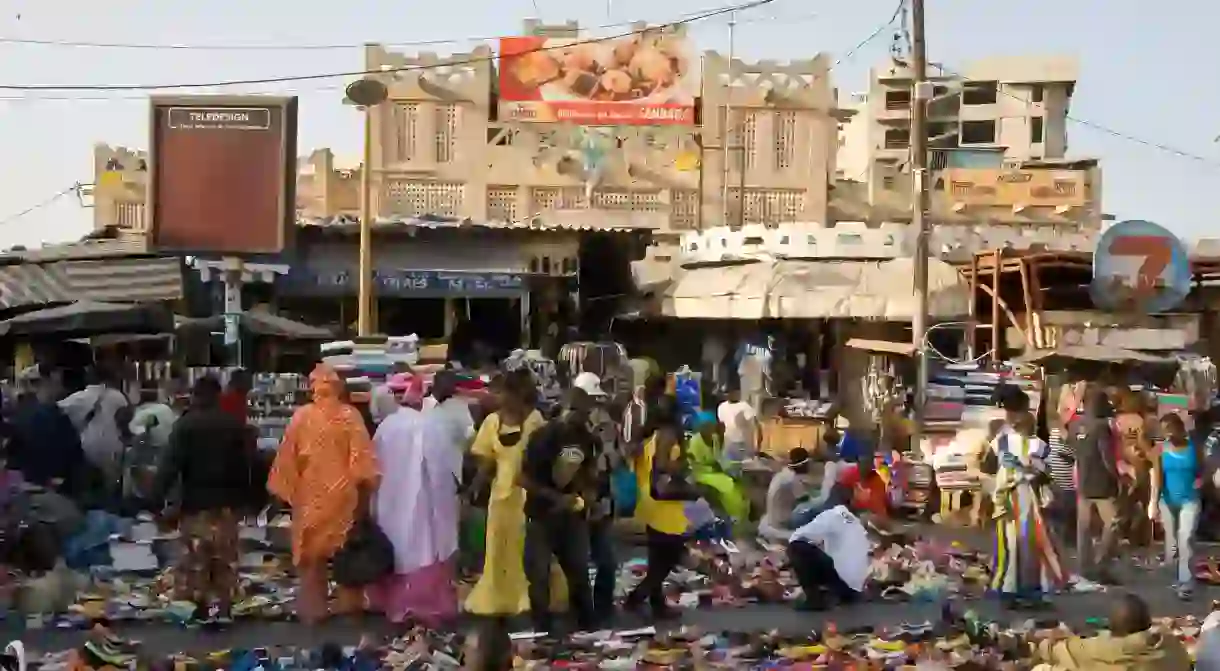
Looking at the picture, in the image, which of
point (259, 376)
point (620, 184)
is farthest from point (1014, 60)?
point (259, 376)

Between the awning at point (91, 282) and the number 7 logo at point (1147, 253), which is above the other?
the number 7 logo at point (1147, 253)

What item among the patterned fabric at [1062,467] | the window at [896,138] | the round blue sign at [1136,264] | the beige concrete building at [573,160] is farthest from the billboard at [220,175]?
the window at [896,138]

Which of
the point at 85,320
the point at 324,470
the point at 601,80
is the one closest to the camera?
the point at 324,470

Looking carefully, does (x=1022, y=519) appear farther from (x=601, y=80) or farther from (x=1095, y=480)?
(x=601, y=80)

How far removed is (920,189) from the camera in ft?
50.2

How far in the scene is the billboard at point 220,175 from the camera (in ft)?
47.0

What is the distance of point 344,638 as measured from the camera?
7469mm

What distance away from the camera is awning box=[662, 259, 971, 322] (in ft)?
65.1

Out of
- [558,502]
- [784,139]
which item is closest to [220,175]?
[558,502]

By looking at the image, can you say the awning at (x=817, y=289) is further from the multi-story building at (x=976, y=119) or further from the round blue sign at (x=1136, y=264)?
the multi-story building at (x=976, y=119)

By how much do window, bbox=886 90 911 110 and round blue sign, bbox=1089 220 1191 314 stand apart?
38150 mm

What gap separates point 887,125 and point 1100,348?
37.6m

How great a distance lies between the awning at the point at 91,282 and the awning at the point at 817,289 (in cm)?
875

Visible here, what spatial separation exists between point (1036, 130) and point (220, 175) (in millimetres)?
42015
